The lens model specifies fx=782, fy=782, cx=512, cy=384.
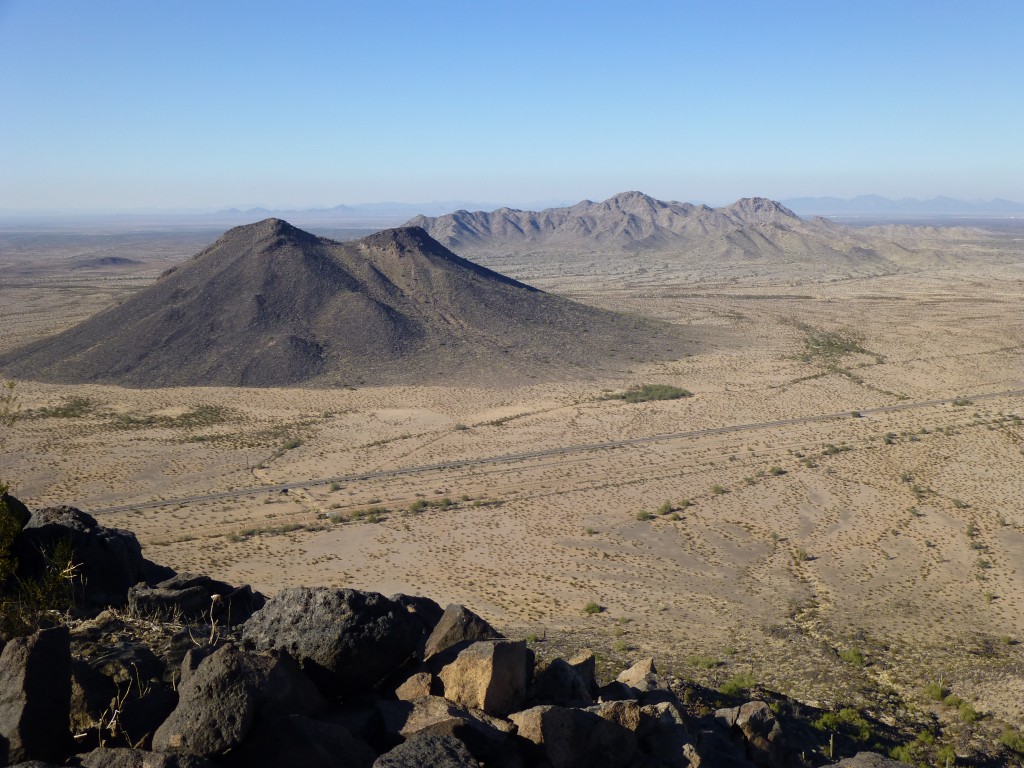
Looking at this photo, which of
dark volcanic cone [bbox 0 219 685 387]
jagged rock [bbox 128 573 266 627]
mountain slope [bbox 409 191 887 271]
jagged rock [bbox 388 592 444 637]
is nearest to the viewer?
jagged rock [bbox 128 573 266 627]

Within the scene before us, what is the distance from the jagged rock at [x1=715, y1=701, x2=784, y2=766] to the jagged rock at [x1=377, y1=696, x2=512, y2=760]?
3924mm

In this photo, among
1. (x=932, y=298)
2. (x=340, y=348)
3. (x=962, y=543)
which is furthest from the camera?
(x=932, y=298)

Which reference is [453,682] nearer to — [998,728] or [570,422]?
[998,728]

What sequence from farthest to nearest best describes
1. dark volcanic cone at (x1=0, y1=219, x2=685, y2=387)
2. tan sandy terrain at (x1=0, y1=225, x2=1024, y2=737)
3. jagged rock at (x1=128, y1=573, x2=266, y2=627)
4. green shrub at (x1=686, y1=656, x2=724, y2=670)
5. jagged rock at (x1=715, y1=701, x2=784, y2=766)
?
dark volcanic cone at (x1=0, y1=219, x2=685, y2=387) < tan sandy terrain at (x1=0, y1=225, x2=1024, y2=737) < green shrub at (x1=686, y1=656, x2=724, y2=670) < jagged rock at (x1=128, y1=573, x2=266, y2=627) < jagged rock at (x1=715, y1=701, x2=784, y2=766)

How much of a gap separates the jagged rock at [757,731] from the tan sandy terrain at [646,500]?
13.3 feet

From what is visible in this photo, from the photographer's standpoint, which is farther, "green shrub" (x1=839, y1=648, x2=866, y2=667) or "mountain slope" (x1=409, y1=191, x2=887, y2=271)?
"mountain slope" (x1=409, y1=191, x2=887, y2=271)

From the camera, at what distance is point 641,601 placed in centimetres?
2022

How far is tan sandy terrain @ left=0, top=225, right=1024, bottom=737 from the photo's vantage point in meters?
18.1

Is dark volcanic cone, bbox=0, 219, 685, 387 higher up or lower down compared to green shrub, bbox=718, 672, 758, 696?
higher up

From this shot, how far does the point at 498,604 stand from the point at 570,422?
66.7 ft

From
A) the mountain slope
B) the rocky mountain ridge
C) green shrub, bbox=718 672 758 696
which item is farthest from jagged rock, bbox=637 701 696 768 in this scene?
the mountain slope

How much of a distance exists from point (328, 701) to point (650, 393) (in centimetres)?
3846

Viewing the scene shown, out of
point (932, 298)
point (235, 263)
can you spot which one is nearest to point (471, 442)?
point (235, 263)

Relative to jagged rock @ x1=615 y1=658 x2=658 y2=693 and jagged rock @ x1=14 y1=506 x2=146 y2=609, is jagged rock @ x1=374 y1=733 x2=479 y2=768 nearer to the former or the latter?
jagged rock @ x1=615 y1=658 x2=658 y2=693
